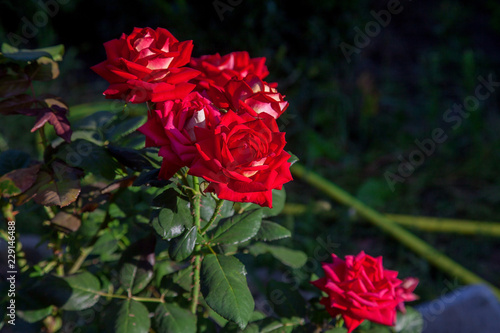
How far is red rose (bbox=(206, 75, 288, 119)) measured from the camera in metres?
0.64

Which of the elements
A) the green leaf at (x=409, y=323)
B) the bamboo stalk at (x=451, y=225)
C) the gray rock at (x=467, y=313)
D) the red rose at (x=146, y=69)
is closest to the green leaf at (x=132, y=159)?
the red rose at (x=146, y=69)

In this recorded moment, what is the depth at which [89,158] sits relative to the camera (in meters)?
0.77

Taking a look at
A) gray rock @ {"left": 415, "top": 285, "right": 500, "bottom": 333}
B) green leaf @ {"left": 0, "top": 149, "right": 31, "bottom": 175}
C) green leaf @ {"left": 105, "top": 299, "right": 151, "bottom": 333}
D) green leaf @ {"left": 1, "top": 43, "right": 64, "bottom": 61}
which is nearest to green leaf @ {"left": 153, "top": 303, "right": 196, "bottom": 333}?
green leaf @ {"left": 105, "top": 299, "right": 151, "bottom": 333}

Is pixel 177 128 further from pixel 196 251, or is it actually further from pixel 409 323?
pixel 409 323

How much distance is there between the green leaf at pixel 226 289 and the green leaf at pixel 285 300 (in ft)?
0.70

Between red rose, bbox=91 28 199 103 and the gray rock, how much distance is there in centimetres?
121

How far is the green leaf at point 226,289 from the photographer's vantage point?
0.66 metres

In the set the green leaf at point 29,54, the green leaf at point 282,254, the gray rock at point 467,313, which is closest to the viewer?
the green leaf at point 29,54

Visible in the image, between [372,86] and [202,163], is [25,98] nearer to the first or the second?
[202,163]

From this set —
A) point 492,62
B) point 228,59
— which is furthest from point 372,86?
point 228,59

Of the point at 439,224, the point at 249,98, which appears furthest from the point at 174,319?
the point at 439,224

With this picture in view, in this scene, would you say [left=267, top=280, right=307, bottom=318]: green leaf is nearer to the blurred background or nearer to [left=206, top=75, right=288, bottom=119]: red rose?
[left=206, top=75, right=288, bottom=119]: red rose

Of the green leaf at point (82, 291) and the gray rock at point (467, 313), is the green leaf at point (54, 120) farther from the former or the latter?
the gray rock at point (467, 313)

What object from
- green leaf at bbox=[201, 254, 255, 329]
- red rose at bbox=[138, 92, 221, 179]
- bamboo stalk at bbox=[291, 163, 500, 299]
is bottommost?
bamboo stalk at bbox=[291, 163, 500, 299]
